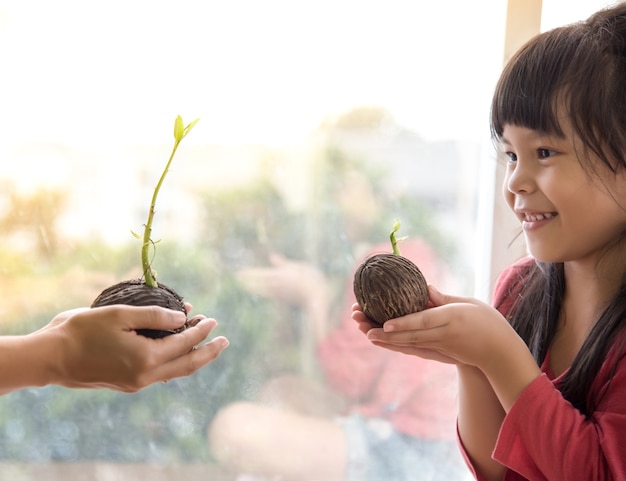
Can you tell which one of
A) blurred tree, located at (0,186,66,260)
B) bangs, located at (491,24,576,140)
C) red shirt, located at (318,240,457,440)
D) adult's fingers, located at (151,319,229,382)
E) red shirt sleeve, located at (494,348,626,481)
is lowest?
red shirt, located at (318,240,457,440)

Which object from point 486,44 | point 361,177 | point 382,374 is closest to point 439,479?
point 382,374

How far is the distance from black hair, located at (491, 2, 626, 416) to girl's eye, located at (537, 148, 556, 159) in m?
0.03

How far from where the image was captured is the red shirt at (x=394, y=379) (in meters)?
1.42

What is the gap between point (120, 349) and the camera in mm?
869

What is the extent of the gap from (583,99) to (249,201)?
0.64 metres

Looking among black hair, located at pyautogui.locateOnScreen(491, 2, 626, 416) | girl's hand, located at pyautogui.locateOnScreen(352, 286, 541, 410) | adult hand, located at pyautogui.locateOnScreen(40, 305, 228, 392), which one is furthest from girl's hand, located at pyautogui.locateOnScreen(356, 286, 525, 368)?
adult hand, located at pyautogui.locateOnScreen(40, 305, 228, 392)

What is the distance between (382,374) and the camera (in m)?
1.44

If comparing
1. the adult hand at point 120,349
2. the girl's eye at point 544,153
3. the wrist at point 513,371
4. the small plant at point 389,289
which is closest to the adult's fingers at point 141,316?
the adult hand at point 120,349

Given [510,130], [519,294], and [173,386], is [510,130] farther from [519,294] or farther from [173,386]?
[173,386]

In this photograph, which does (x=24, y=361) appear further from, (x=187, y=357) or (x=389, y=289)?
(x=389, y=289)

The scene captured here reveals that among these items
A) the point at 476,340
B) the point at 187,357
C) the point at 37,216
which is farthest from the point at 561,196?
the point at 37,216

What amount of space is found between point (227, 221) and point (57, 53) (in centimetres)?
42

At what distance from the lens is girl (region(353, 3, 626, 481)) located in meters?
0.95

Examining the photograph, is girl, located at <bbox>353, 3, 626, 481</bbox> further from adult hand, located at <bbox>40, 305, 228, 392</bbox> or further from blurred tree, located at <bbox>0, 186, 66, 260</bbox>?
blurred tree, located at <bbox>0, 186, 66, 260</bbox>
